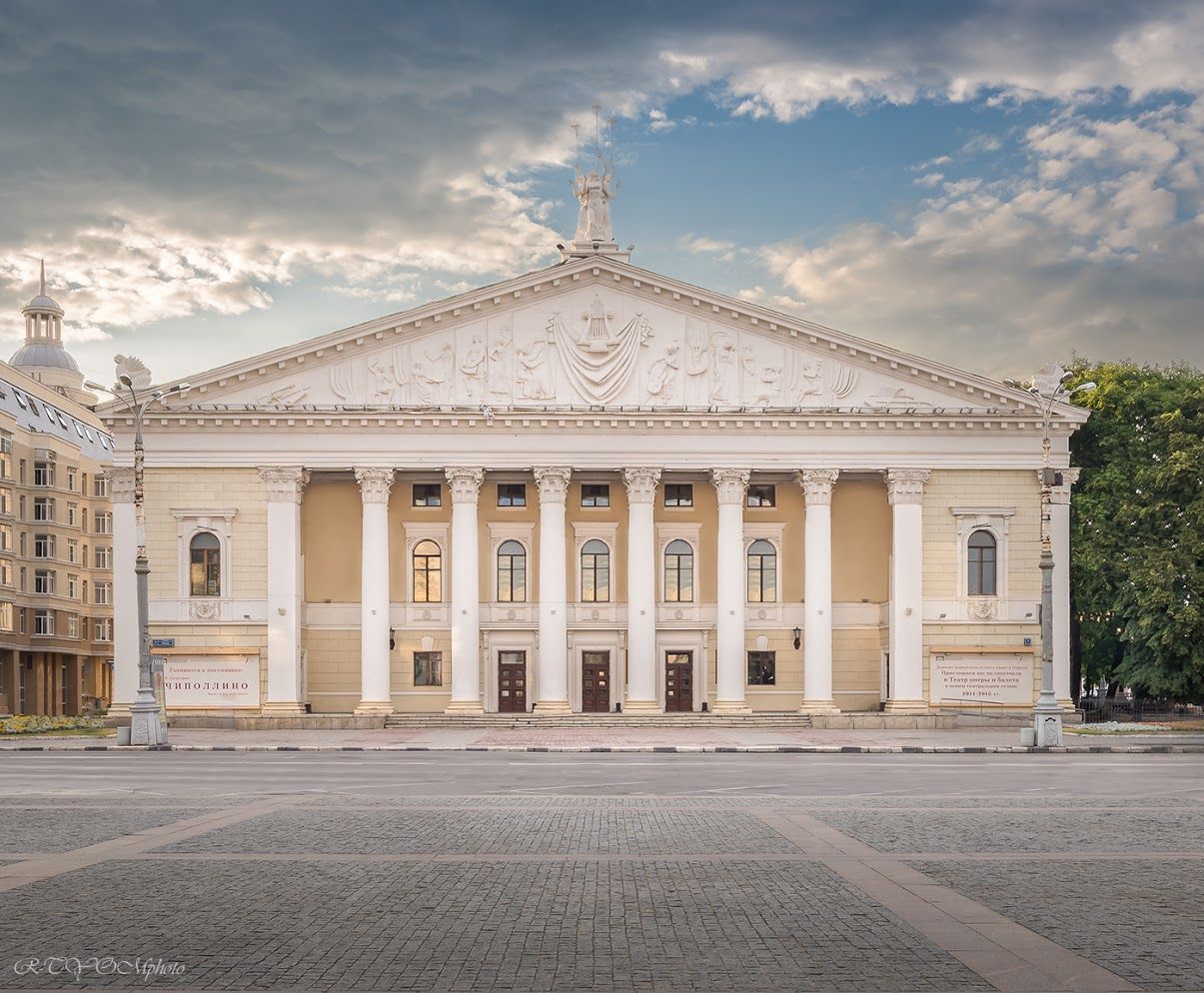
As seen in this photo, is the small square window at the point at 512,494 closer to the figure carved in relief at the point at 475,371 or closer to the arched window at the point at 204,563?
the figure carved in relief at the point at 475,371

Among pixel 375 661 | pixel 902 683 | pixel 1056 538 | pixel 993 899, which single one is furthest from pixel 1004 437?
pixel 993 899

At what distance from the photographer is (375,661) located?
61469 mm

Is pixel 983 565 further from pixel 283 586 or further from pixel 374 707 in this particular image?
pixel 283 586

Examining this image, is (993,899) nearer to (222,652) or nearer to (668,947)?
(668,947)

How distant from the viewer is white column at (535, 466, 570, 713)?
61188 mm

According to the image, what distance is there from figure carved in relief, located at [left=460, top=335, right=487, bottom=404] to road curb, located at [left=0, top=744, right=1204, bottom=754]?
20862mm

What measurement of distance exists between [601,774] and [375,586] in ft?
101

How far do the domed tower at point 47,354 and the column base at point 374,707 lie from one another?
76.3 m

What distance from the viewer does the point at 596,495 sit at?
64688 millimetres

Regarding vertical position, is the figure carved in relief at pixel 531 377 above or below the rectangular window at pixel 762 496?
above

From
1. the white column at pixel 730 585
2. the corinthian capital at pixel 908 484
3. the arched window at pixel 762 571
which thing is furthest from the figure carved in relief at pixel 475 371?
the corinthian capital at pixel 908 484

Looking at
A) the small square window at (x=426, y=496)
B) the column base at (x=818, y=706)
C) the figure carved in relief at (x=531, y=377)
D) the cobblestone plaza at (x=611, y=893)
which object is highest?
the figure carved in relief at (x=531, y=377)

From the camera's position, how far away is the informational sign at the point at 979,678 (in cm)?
6144

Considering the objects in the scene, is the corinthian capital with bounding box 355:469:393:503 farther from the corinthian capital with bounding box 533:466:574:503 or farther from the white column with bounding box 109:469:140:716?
the white column with bounding box 109:469:140:716
